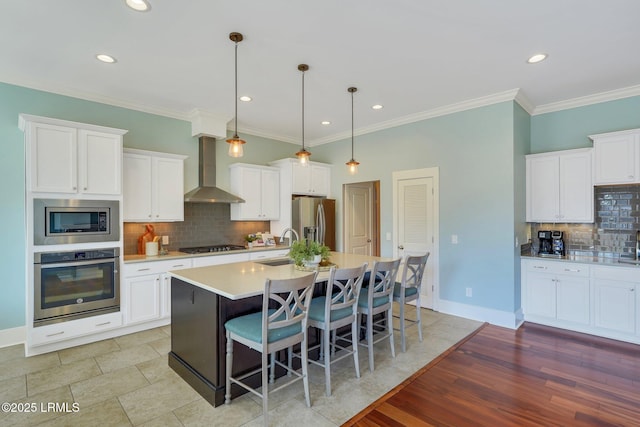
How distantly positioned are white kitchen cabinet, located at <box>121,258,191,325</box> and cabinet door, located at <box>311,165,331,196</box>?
2741mm

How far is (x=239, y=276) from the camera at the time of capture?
2785mm

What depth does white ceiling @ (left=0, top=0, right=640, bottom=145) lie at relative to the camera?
2414 millimetres

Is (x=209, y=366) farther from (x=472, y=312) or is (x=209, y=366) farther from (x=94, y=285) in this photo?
(x=472, y=312)

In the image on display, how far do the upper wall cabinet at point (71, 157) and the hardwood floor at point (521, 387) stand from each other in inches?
141

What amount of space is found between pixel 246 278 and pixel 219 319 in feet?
1.33

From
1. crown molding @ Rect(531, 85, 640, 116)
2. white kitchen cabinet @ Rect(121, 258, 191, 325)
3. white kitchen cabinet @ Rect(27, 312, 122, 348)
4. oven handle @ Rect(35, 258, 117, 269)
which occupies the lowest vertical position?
white kitchen cabinet @ Rect(27, 312, 122, 348)

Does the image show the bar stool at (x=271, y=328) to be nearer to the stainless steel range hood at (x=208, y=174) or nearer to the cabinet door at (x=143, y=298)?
the cabinet door at (x=143, y=298)

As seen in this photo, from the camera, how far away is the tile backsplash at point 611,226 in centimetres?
398

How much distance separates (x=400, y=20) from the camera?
2531mm

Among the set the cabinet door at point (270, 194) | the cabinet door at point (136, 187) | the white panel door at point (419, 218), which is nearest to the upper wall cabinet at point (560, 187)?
the white panel door at point (419, 218)

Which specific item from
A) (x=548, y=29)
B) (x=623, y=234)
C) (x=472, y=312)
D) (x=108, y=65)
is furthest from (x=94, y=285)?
(x=623, y=234)

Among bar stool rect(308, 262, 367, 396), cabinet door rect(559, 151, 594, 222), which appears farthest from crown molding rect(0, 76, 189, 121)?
cabinet door rect(559, 151, 594, 222)

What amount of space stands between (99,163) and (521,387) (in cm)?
478

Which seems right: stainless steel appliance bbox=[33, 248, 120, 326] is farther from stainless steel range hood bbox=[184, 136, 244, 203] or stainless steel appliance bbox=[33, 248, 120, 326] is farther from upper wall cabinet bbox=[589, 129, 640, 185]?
upper wall cabinet bbox=[589, 129, 640, 185]
